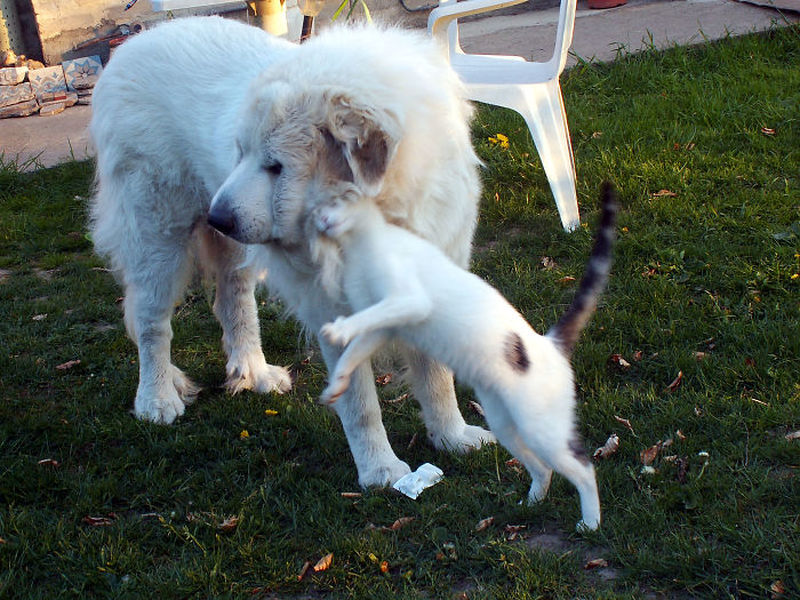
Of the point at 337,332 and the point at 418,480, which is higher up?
the point at 337,332

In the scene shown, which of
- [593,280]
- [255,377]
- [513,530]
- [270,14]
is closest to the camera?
[513,530]

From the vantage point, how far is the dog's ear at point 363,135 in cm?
269

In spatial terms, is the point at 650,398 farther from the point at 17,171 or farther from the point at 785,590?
the point at 17,171

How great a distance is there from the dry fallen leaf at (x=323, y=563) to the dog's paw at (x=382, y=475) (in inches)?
17.1

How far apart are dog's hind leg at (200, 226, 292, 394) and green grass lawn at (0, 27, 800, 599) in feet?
0.45

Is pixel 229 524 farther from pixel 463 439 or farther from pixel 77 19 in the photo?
pixel 77 19

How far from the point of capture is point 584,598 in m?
2.55

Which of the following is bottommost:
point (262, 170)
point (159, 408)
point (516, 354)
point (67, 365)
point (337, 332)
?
point (67, 365)

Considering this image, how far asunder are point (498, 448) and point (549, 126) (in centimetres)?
238

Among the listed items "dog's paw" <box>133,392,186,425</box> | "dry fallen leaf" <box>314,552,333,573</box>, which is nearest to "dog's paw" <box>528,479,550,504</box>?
"dry fallen leaf" <box>314,552,333,573</box>

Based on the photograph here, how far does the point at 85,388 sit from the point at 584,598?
8.72ft

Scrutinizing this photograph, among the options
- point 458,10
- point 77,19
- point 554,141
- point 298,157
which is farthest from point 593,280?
point 77,19

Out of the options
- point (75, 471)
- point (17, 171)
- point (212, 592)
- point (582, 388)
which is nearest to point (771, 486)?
point (582, 388)

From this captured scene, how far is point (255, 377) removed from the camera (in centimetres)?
418
